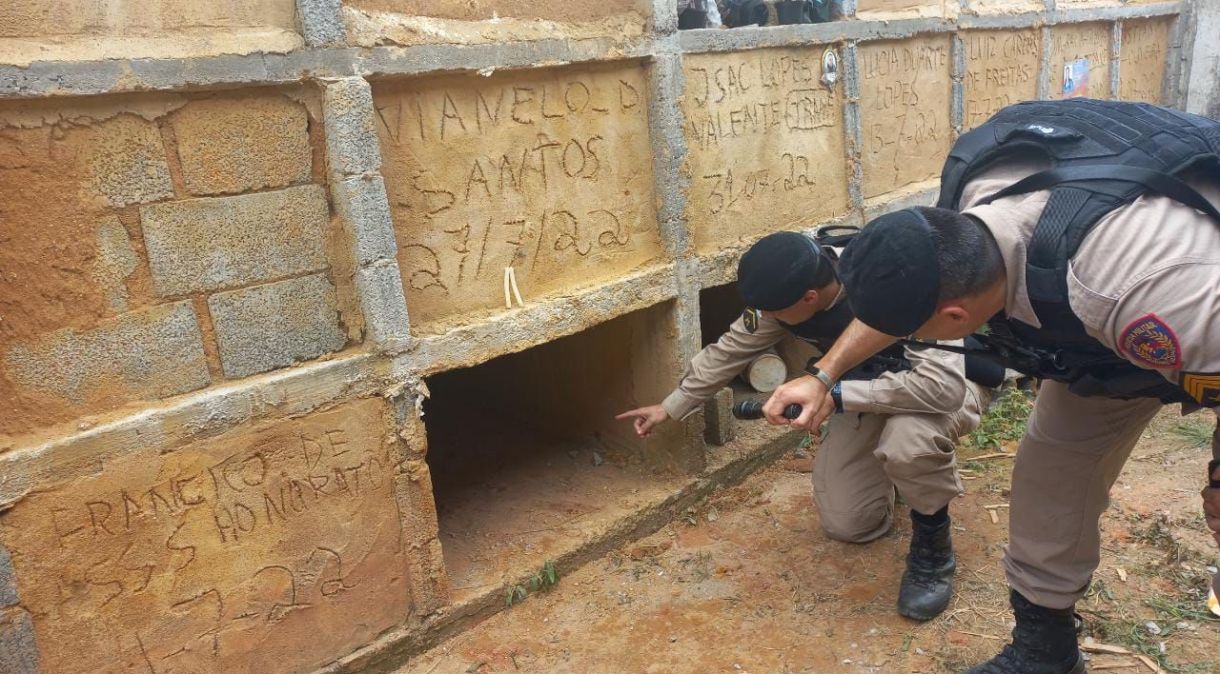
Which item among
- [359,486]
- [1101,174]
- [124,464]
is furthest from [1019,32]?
[124,464]

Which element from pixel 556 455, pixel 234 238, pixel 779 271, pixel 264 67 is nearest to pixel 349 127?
pixel 264 67

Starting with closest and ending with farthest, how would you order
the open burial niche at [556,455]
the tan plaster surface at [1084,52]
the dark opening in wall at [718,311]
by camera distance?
the open burial niche at [556,455], the dark opening in wall at [718,311], the tan plaster surface at [1084,52]

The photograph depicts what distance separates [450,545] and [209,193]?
6.02 feet

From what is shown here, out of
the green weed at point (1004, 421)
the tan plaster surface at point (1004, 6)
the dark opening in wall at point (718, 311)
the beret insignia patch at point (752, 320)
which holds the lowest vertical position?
the green weed at point (1004, 421)

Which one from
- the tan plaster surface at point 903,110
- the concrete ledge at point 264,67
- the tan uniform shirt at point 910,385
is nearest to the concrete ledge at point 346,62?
the concrete ledge at point 264,67

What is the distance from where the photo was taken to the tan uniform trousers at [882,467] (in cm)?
320

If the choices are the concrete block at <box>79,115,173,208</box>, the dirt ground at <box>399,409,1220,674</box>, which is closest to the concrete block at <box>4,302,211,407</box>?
the concrete block at <box>79,115,173,208</box>

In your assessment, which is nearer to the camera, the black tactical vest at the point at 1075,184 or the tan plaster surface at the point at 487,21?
the black tactical vest at the point at 1075,184

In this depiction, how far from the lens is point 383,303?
2889 mm

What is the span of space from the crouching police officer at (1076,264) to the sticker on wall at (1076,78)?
5219 mm

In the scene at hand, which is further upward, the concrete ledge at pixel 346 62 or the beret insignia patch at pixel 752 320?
the concrete ledge at pixel 346 62

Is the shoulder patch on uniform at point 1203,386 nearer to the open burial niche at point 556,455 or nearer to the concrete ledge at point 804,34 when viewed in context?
the open burial niche at point 556,455

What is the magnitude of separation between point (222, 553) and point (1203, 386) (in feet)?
8.74

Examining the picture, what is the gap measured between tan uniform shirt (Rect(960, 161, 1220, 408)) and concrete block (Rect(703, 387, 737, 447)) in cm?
262
